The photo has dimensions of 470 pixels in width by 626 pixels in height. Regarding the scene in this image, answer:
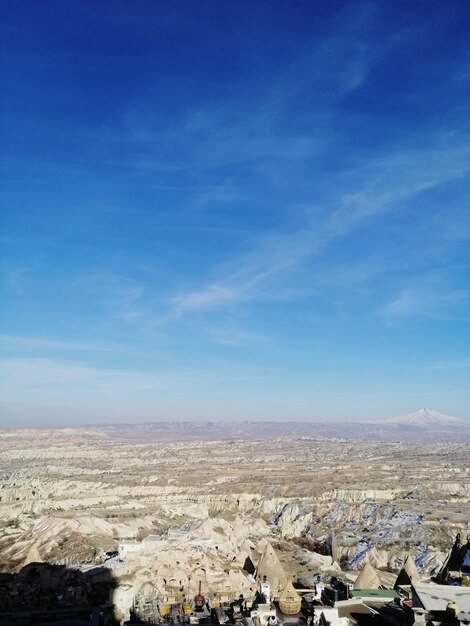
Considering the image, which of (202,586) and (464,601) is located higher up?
(464,601)

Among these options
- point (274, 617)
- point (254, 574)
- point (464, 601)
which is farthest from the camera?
point (254, 574)

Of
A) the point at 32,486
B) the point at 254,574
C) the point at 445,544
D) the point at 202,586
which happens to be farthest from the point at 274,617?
the point at 32,486

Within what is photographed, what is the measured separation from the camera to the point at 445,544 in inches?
2704

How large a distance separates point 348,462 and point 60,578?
5683 inches

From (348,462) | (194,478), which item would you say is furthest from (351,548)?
(348,462)

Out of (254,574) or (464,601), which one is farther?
(254,574)

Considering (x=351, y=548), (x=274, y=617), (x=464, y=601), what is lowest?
(x=351, y=548)

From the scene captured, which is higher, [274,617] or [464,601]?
[464,601]

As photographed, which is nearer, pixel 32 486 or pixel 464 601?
pixel 464 601

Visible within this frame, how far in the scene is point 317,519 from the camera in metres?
86.9

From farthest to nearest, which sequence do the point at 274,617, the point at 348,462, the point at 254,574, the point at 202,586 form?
1. the point at 348,462
2. the point at 254,574
3. the point at 202,586
4. the point at 274,617

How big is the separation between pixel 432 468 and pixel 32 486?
346 feet

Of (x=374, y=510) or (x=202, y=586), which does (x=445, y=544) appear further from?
(x=202, y=586)

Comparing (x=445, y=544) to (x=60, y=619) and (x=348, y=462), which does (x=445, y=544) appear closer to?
(x=60, y=619)
